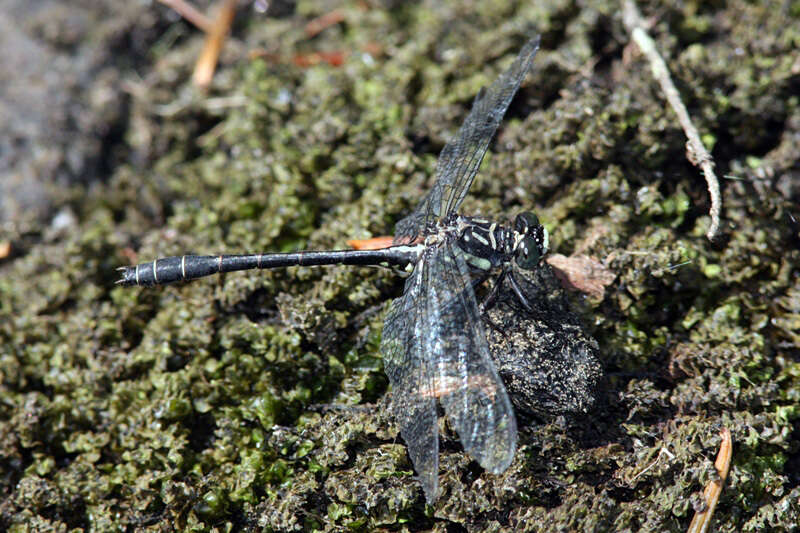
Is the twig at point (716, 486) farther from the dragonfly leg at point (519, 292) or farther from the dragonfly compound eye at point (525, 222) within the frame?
the dragonfly compound eye at point (525, 222)

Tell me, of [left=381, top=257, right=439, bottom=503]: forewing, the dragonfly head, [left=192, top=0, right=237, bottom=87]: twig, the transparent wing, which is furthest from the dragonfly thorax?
[left=192, top=0, right=237, bottom=87]: twig

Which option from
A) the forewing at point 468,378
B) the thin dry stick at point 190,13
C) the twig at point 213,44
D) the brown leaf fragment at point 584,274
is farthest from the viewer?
the thin dry stick at point 190,13

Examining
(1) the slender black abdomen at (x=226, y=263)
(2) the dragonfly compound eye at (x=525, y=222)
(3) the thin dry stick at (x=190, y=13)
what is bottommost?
(2) the dragonfly compound eye at (x=525, y=222)

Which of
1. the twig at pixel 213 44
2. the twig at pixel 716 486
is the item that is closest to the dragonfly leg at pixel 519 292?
the twig at pixel 716 486

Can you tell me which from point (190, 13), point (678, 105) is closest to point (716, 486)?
point (678, 105)

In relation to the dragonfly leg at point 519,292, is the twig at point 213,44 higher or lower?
higher

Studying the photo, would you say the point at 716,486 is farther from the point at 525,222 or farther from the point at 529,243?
the point at 525,222

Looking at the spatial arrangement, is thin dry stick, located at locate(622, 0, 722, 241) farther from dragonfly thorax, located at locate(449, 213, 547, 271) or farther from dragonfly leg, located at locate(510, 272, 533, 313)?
dragonfly leg, located at locate(510, 272, 533, 313)
